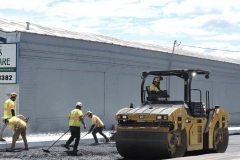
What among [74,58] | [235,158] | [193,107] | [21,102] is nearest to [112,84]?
[74,58]

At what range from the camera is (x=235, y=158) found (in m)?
12.7

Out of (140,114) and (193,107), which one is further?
(193,107)

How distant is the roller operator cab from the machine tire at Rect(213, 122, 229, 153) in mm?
112

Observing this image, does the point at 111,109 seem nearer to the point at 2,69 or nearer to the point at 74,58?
the point at 74,58

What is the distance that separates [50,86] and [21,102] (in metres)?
1.98

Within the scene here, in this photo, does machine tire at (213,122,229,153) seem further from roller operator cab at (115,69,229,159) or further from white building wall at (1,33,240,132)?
white building wall at (1,33,240,132)

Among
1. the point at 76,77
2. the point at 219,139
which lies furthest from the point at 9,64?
the point at 219,139

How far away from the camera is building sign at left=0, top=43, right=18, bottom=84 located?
23.0 metres

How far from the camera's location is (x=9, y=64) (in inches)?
910

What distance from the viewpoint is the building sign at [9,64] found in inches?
907

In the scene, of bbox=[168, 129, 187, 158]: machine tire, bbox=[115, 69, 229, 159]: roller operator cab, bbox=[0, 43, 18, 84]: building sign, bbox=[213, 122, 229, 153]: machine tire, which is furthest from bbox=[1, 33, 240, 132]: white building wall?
bbox=[168, 129, 187, 158]: machine tire

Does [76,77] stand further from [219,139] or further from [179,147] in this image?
[179,147]

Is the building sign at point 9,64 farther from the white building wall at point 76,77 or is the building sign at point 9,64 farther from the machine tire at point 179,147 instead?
the machine tire at point 179,147

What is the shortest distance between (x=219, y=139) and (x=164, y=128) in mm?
3153
